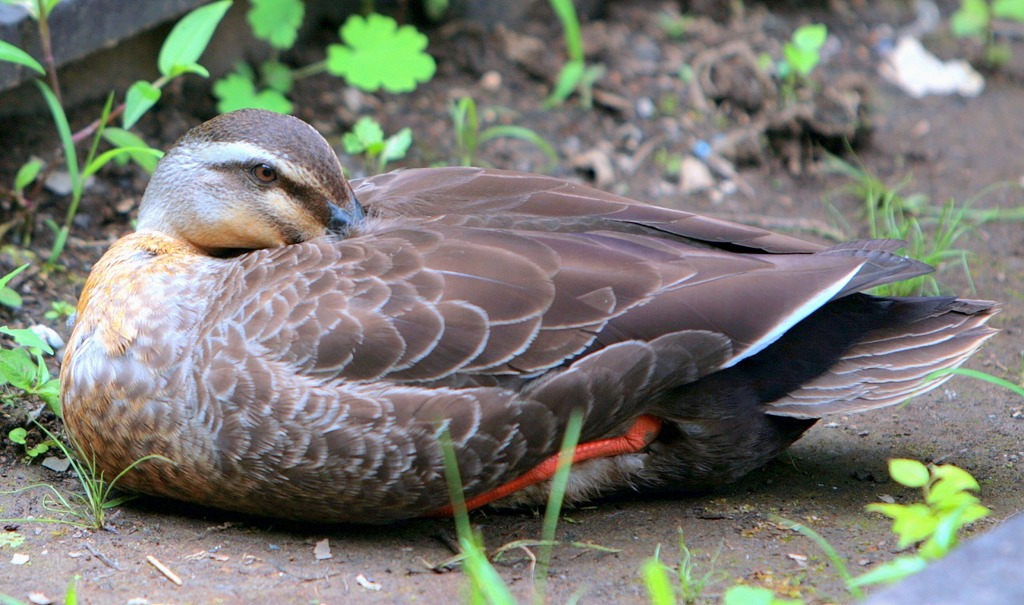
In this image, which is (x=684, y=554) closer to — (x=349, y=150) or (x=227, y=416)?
(x=227, y=416)

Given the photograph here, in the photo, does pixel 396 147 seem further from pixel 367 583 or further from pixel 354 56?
pixel 367 583

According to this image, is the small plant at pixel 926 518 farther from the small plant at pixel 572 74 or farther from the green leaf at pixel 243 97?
the small plant at pixel 572 74

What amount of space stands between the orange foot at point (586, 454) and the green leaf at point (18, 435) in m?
1.45

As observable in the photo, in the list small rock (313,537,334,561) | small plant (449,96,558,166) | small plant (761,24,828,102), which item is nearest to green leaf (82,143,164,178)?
small plant (449,96,558,166)

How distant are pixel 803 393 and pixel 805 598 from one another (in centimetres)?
77

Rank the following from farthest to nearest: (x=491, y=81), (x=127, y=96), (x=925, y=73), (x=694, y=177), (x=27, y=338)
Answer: (x=925, y=73) < (x=491, y=81) < (x=694, y=177) < (x=127, y=96) < (x=27, y=338)

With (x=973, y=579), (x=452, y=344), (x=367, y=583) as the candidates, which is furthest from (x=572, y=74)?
(x=973, y=579)

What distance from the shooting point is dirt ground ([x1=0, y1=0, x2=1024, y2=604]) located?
3.29 metres

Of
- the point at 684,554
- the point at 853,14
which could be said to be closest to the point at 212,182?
the point at 684,554

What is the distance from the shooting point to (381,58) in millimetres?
5746

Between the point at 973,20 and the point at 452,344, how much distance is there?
18.9ft

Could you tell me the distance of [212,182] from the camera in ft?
12.8

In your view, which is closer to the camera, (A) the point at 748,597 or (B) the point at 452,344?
(A) the point at 748,597

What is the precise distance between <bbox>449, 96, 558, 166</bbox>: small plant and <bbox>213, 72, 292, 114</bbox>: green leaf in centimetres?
87
